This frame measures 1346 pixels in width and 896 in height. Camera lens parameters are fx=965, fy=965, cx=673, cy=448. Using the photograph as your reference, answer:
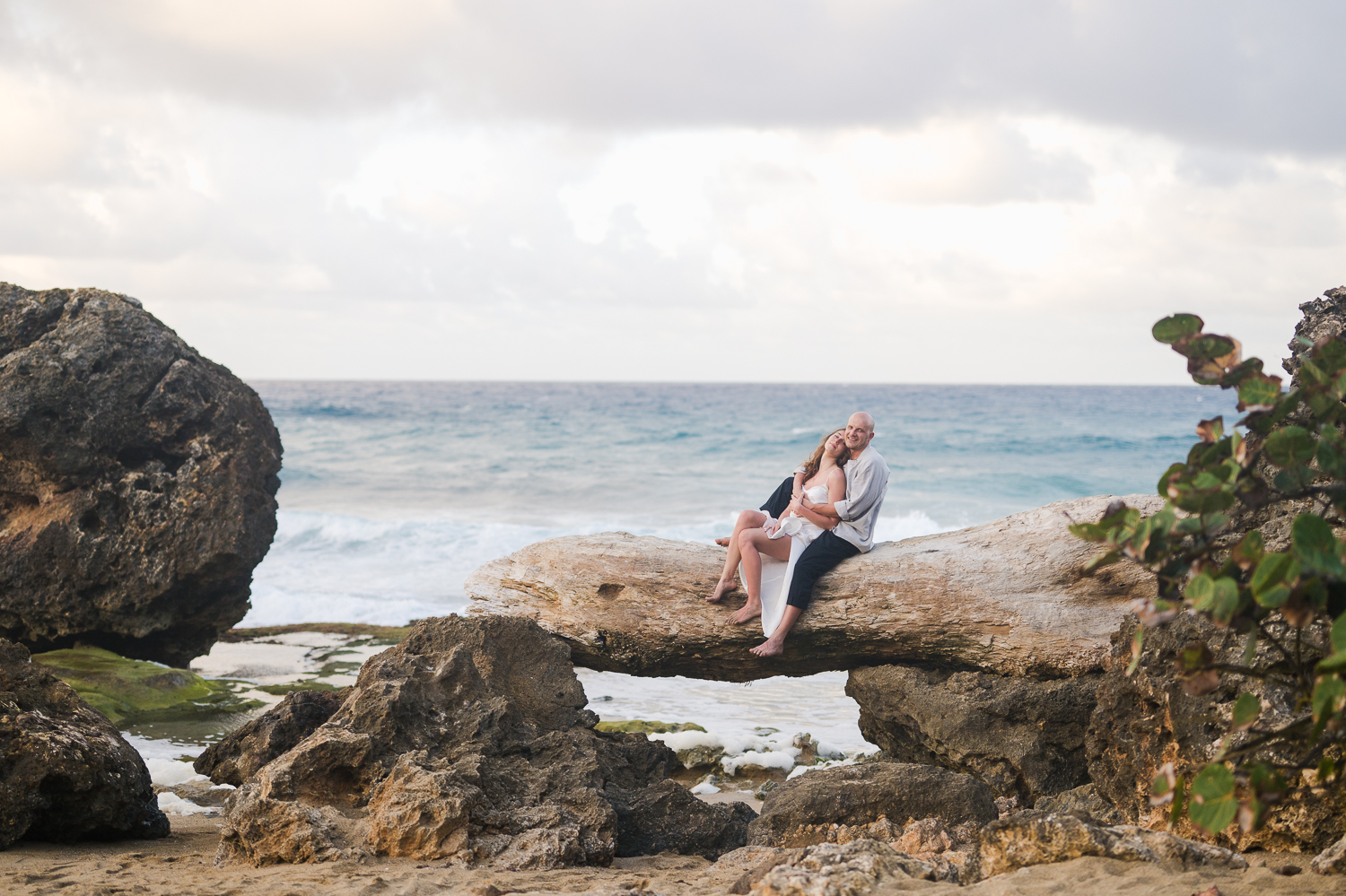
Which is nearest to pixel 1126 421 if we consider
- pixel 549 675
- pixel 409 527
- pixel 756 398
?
pixel 756 398

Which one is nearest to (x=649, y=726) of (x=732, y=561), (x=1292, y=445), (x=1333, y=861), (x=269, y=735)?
(x=732, y=561)

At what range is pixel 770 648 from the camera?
6723mm

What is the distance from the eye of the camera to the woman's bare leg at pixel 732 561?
6879 millimetres

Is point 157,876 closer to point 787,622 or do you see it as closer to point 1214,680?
point 787,622

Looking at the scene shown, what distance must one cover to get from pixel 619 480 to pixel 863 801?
2622 cm

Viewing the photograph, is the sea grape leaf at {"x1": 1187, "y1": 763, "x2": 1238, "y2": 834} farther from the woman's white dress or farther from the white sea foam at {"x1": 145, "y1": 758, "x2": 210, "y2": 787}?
the white sea foam at {"x1": 145, "y1": 758, "x2": 210, "y2": 787}

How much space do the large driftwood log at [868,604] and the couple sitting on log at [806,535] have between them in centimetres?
12

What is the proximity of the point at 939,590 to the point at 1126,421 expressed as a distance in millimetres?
50149

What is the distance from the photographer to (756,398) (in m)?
70.4

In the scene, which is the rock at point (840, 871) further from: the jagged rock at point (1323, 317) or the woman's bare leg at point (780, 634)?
the jagged rock at point (1323, 317)

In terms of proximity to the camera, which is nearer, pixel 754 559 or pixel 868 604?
pixel 868 604

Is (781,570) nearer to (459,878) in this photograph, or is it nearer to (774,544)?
(774,544)

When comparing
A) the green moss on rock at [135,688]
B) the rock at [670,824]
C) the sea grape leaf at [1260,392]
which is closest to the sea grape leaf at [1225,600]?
the sea grape leaf at [1260,392]

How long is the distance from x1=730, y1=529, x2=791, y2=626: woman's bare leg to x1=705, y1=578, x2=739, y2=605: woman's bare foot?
0.30 feet
